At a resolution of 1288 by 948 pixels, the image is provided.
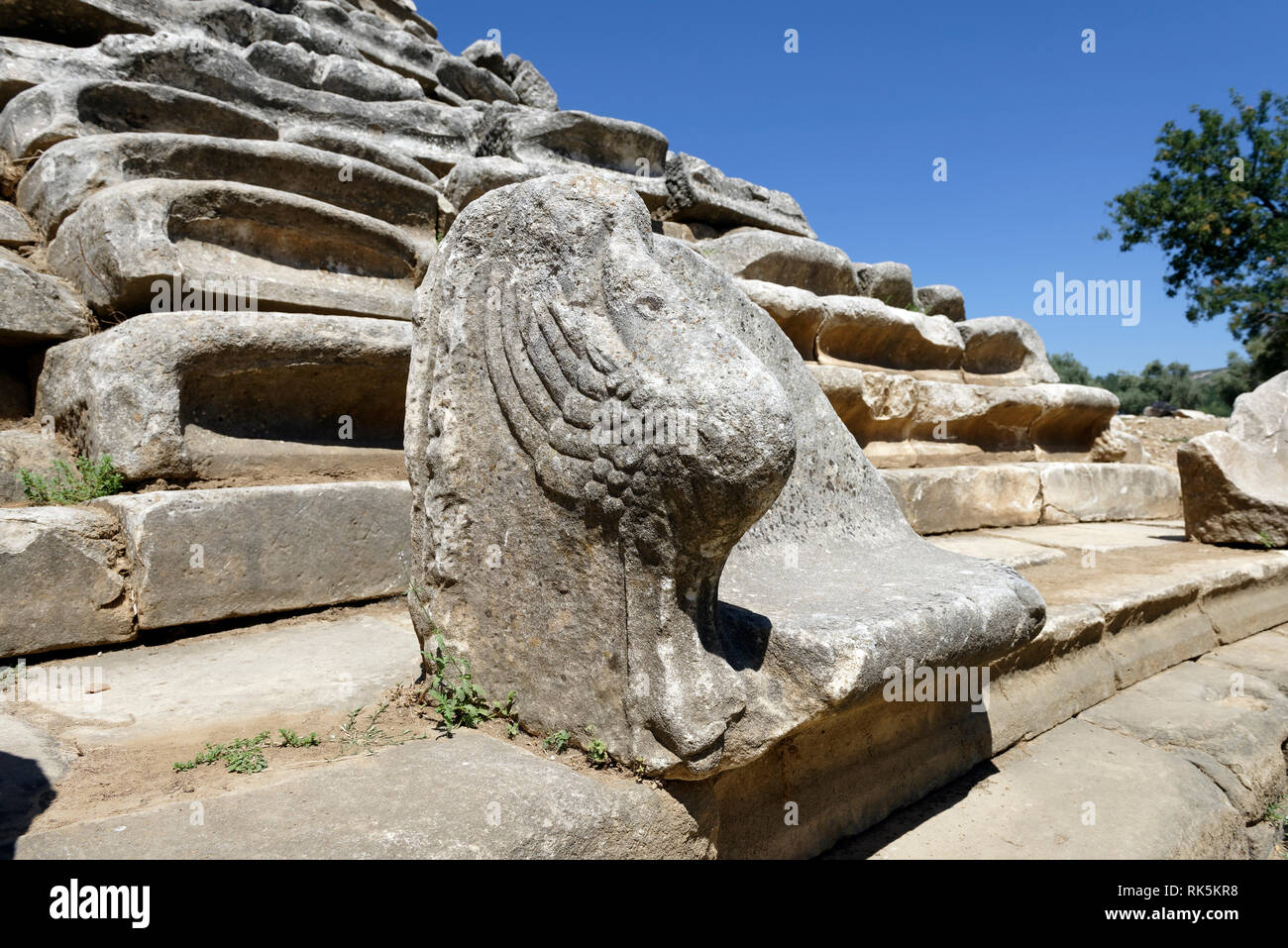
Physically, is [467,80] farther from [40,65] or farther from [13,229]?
[13,229]

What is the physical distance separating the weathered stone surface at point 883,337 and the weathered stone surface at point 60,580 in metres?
3.62

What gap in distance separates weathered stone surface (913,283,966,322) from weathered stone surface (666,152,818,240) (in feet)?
3.48

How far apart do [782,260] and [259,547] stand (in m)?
3.50

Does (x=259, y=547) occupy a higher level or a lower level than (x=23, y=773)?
higher

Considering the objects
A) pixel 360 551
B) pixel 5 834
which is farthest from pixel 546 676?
pixel 360 551

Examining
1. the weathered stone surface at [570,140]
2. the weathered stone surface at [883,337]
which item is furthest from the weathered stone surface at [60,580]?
the weathered stone surface at [570,140]

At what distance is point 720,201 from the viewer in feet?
18.8

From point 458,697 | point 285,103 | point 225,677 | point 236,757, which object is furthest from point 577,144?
→ point 236,757

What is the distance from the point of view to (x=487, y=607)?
1751 mm

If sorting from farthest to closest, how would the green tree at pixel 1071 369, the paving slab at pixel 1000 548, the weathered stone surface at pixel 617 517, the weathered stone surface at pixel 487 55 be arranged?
1. the green tree at pixel 1071 369
2. the weathered stone surface at pixel 487 55
3. the paving slab at pixel 1000 548
4. the weathered stone surface at pixel 617 517

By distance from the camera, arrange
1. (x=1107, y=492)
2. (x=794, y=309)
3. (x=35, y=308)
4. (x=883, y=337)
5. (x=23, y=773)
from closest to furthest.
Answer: (x=23, y=773), (x=35, y=308), (x=794, y=309), (x=883, y=337), (x=1107, y=492)

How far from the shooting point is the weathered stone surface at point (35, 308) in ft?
8.95

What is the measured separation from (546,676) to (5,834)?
86 centimetres

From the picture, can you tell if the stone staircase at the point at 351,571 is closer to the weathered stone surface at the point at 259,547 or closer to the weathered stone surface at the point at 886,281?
the weathered stone surface at the point at 259,547
